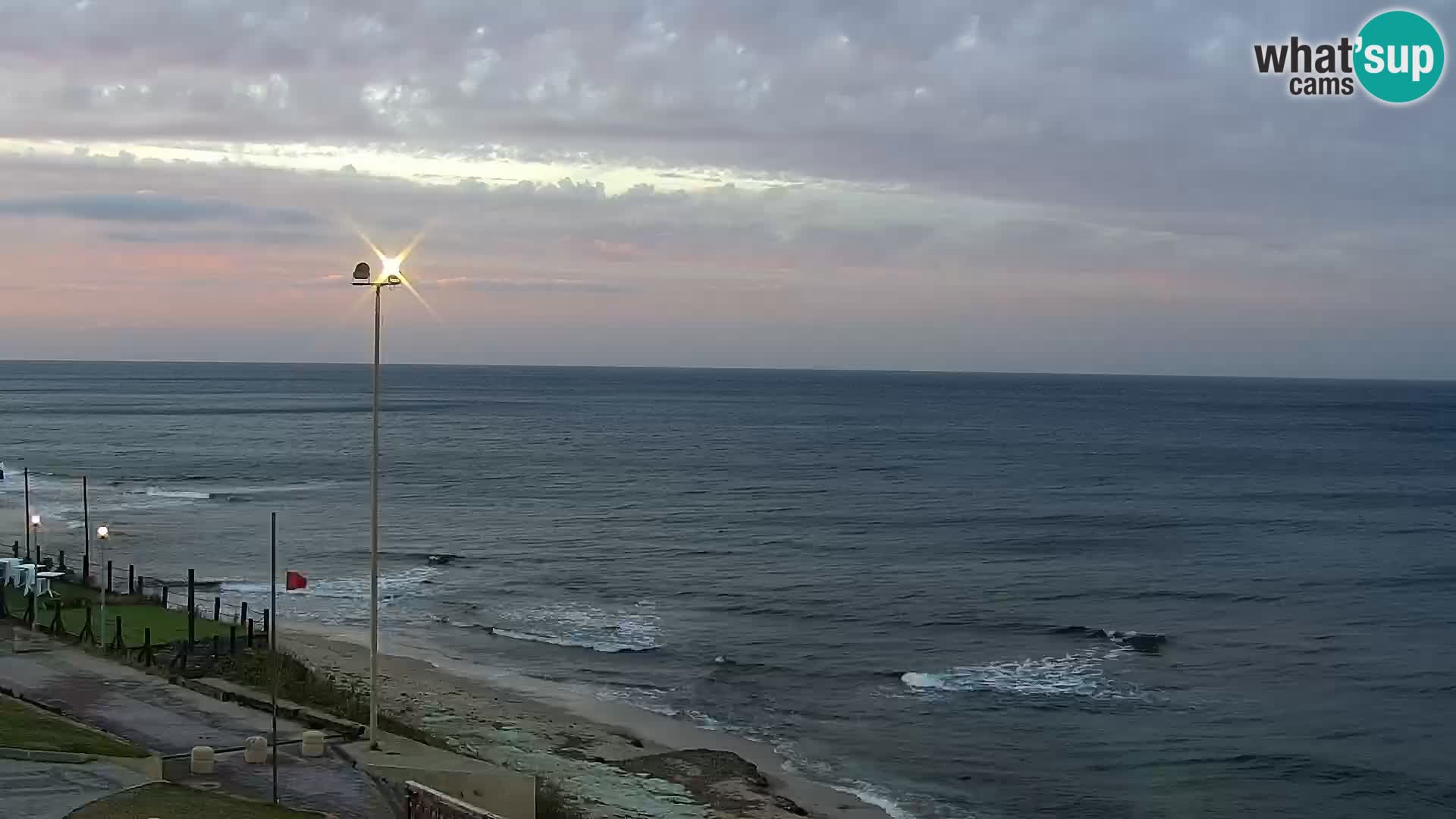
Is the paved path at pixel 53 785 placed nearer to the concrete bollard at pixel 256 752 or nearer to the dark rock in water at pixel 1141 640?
the concrete bollard at pixel 256 752

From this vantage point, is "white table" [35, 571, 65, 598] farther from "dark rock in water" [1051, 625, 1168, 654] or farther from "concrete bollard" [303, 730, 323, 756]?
"dark rock in water" [1051, 625, 1168, 654]

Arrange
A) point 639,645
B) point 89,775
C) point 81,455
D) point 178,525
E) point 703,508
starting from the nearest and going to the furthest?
point 89,775 → point 639,645 → point 178,525 → point 703,508 → point 81,455

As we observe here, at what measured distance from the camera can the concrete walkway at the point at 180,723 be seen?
20.4 meters

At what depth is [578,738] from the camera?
31.2m

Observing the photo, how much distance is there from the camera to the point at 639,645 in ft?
136

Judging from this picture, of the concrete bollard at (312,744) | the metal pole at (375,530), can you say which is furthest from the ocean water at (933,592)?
the concrete bollard at (312,744)

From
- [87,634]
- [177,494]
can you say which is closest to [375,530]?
[87,634]

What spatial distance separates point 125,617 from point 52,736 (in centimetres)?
1715

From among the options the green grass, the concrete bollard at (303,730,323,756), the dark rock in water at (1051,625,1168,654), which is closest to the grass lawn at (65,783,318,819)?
the concrete bollard at (303,730,323,756)

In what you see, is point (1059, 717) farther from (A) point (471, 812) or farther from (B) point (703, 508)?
(B) point (703, 508)

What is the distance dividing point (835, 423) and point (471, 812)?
523ft

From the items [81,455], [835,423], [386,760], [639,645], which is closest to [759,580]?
[639,645]

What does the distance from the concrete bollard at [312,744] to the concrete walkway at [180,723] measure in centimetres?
16

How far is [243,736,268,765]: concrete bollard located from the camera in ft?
71.1
